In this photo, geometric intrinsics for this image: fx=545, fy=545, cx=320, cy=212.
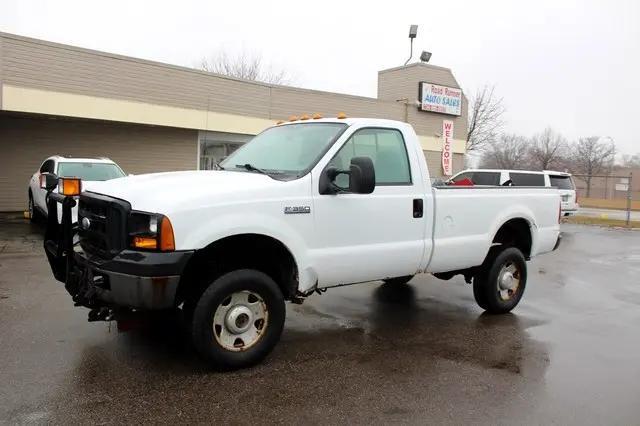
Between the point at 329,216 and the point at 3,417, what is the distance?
8.91 feet

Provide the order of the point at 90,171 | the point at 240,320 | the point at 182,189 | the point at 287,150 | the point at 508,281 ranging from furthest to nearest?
1. the point at 90,171
2. the point at 508,281
3. the point at 287,150
4. the point at 240,320
5. the point at 182,189

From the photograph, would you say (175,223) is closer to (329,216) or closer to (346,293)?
(329,216)

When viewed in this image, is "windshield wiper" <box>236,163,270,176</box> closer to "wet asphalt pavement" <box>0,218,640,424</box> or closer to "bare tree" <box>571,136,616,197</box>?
"wet asphalt pavement" <box>0,218,640,424</box>

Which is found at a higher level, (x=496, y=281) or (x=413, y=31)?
(x=413, y=31)

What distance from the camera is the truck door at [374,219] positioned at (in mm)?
4676

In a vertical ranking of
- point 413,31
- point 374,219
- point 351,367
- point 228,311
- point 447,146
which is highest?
point 413,31

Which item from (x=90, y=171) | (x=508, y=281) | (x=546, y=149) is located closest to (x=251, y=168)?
(x=508, y=281)

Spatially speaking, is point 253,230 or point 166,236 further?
point 253,230

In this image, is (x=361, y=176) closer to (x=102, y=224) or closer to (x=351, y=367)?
(x=351, y=367)

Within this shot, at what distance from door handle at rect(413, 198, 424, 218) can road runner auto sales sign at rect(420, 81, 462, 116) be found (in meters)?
20.6

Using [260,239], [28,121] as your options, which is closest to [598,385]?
[260,239]

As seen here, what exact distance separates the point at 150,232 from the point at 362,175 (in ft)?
5.50

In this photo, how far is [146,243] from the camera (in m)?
3.86

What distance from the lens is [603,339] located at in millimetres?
5605
